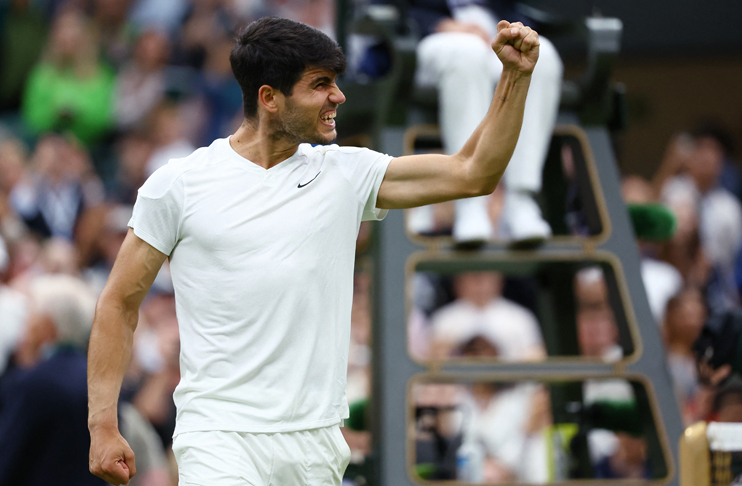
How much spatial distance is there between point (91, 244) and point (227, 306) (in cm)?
474

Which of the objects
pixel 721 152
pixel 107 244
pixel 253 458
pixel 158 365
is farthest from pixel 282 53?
pixel 721 152

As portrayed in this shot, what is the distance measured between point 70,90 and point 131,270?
558 centimetres

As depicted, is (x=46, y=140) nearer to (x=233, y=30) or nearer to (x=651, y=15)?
(x=233, y=30)

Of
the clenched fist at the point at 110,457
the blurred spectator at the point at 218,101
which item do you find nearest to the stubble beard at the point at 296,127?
the clenched fist at the point at 110,457

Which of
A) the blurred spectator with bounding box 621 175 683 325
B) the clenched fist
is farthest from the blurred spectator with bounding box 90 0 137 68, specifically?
the clenched fist

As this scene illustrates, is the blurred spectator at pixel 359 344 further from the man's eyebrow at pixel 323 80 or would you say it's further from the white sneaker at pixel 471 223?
the man's eyebrow at pixel 323 80

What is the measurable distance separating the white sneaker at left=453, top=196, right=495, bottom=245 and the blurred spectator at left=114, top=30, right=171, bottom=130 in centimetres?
444

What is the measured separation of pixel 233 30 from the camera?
26.8 feet

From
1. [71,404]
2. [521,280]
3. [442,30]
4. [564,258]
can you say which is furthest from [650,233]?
[71,404]

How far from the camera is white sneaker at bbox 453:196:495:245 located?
11.7ft

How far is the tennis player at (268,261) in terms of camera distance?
2.19 m

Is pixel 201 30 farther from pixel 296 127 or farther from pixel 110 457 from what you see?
pixel 110 457

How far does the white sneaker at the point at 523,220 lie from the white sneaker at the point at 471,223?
0.34ft

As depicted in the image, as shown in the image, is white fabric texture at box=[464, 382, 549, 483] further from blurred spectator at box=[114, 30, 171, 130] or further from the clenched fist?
blurred spectator at box=[114, 30, 171, 130]
